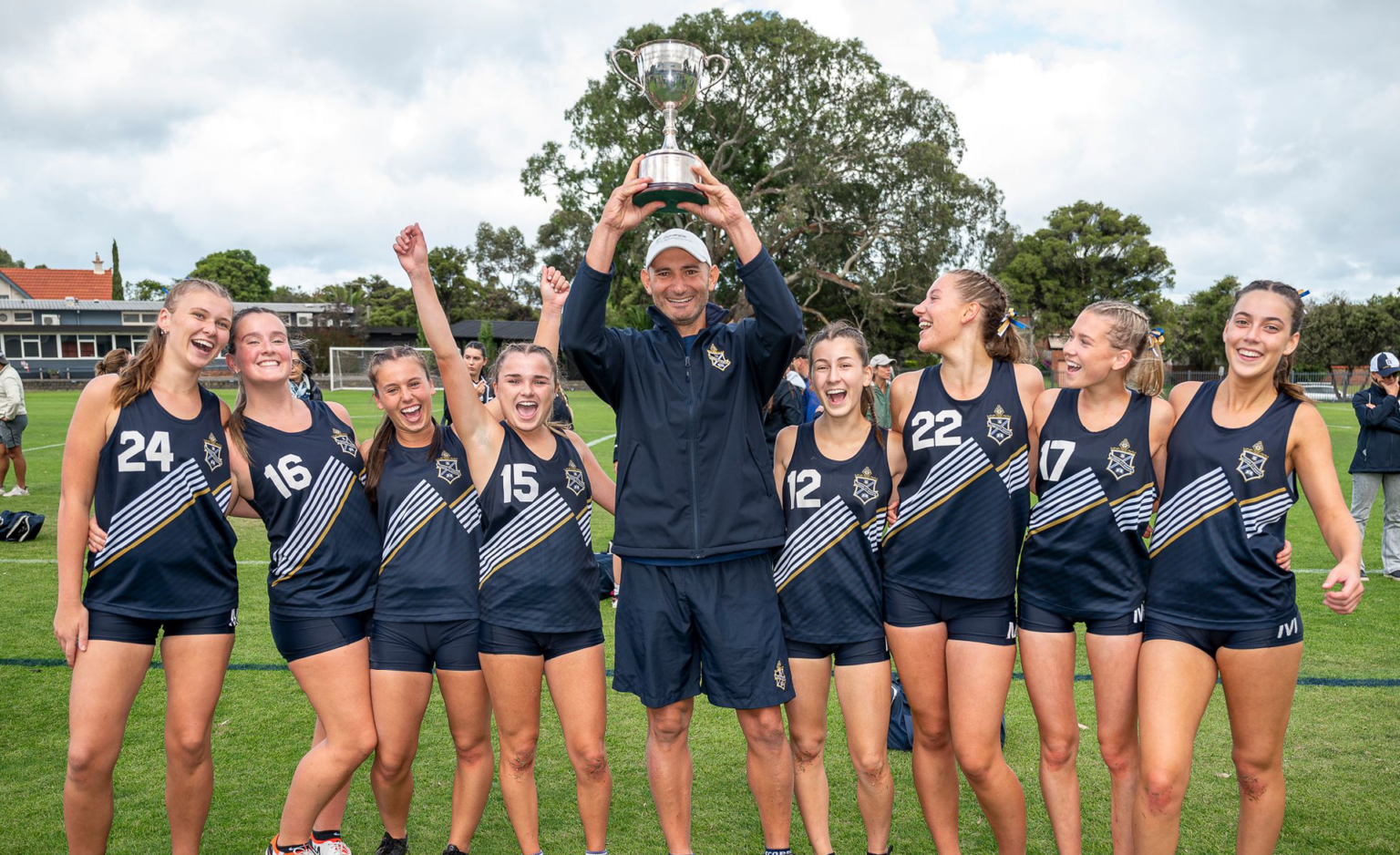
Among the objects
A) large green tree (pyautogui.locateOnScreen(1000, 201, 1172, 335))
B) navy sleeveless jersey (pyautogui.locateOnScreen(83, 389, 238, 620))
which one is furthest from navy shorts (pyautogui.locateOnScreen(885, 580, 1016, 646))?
large green tree (pyautogui.locateOnScreen(1000, 201, 1172, 335))

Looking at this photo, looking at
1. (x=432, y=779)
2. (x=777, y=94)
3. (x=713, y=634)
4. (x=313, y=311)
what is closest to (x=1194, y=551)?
(x=713, y=634)

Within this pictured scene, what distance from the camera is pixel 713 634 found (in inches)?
129

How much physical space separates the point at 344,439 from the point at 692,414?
1.43m

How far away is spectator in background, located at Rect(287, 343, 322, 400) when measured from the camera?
5.73 metres

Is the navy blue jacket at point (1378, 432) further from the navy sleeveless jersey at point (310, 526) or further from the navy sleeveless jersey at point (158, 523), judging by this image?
the navy sleeveless jersey at point (158, 523)

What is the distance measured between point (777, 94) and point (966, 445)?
3592cm

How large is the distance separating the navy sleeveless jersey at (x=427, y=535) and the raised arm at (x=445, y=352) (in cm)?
17

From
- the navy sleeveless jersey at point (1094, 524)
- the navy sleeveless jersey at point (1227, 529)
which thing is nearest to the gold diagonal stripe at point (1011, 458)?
the navy sleeveless jersey at point (1094, 524)

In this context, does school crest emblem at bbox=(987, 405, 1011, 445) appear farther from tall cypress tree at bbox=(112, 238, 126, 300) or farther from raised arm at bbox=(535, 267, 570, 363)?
tall cypress tree at bbox=(112, 238, 126, 300)

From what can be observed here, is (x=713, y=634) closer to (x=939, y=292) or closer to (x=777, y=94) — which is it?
(x=939, y=292)

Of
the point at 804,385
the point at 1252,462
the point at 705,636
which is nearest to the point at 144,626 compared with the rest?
the point at 705,636

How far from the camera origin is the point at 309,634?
11.2 feet

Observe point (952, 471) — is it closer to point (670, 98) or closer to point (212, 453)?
point (670, 98)

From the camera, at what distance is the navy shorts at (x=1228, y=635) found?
122 inches
